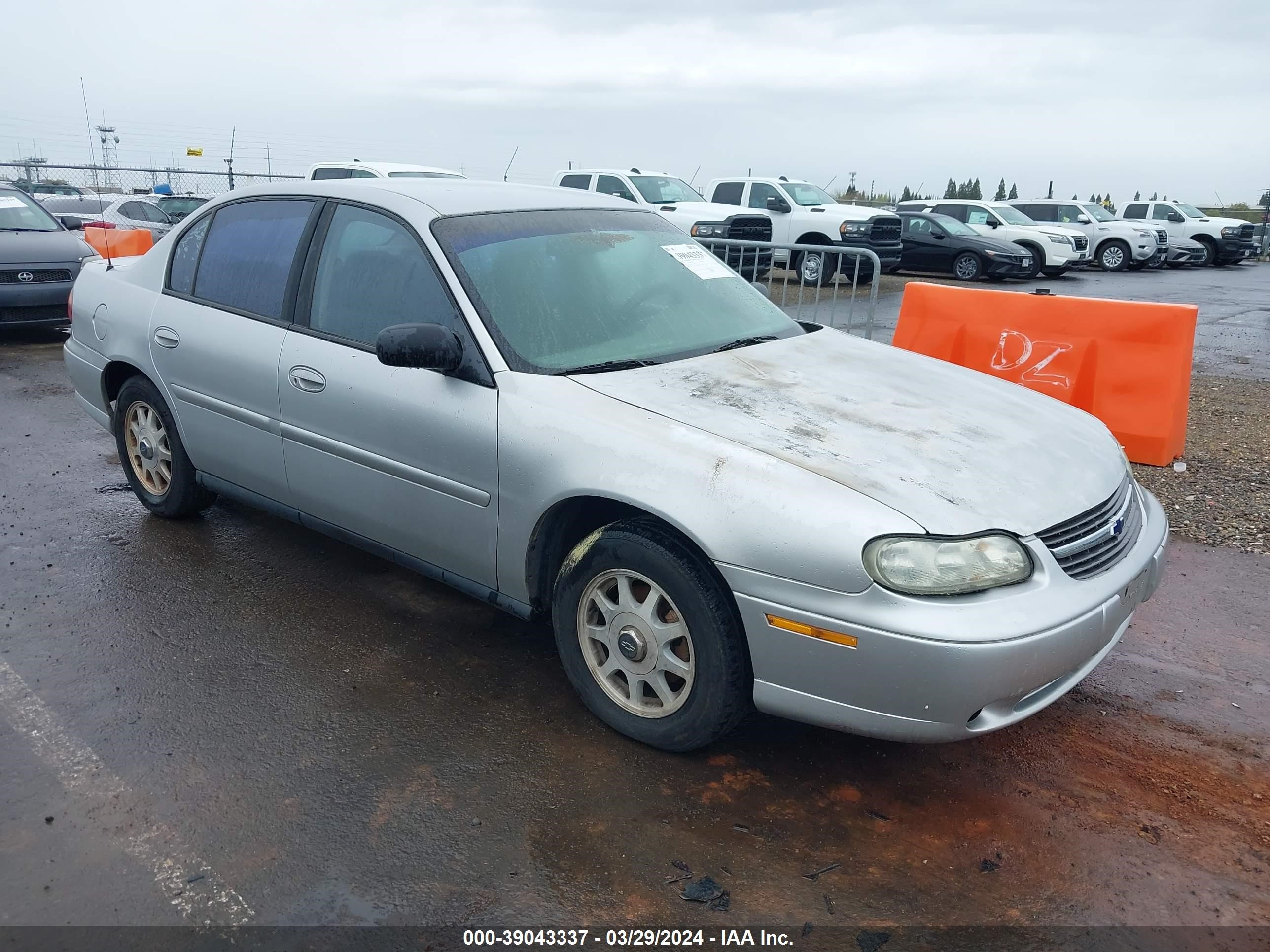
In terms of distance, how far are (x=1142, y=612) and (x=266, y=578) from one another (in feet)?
12.7

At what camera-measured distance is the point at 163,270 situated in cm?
471

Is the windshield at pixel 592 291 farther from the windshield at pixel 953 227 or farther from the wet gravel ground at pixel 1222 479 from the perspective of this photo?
the windshield at pixel 953 227

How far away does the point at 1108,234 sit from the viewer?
85.1 ft

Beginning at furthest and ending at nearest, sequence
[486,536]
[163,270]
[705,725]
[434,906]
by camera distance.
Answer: [163,270] → [486,536] → [705,725] → [434,906]

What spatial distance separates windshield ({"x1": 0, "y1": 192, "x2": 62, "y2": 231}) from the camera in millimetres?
10445

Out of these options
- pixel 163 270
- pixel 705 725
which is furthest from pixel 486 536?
pixel 163 270

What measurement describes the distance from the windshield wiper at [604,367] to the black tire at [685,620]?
1.86 ft

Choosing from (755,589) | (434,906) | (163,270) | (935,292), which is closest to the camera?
(434,906)

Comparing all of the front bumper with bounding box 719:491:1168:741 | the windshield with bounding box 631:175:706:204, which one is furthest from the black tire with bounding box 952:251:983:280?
the front bumper with bounding box 719:491:1168:741

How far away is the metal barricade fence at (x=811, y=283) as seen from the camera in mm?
7203

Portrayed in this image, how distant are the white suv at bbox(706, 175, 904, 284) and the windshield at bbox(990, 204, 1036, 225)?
5.17 meters

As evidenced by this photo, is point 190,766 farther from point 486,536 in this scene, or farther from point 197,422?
point 197,422

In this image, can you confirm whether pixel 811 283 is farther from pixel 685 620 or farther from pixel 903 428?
pixel 685 620

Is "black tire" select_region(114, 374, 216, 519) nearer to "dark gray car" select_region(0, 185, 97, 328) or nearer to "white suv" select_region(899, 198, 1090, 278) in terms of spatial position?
"dark gray car" select_region(0, 185, 97, 328)
